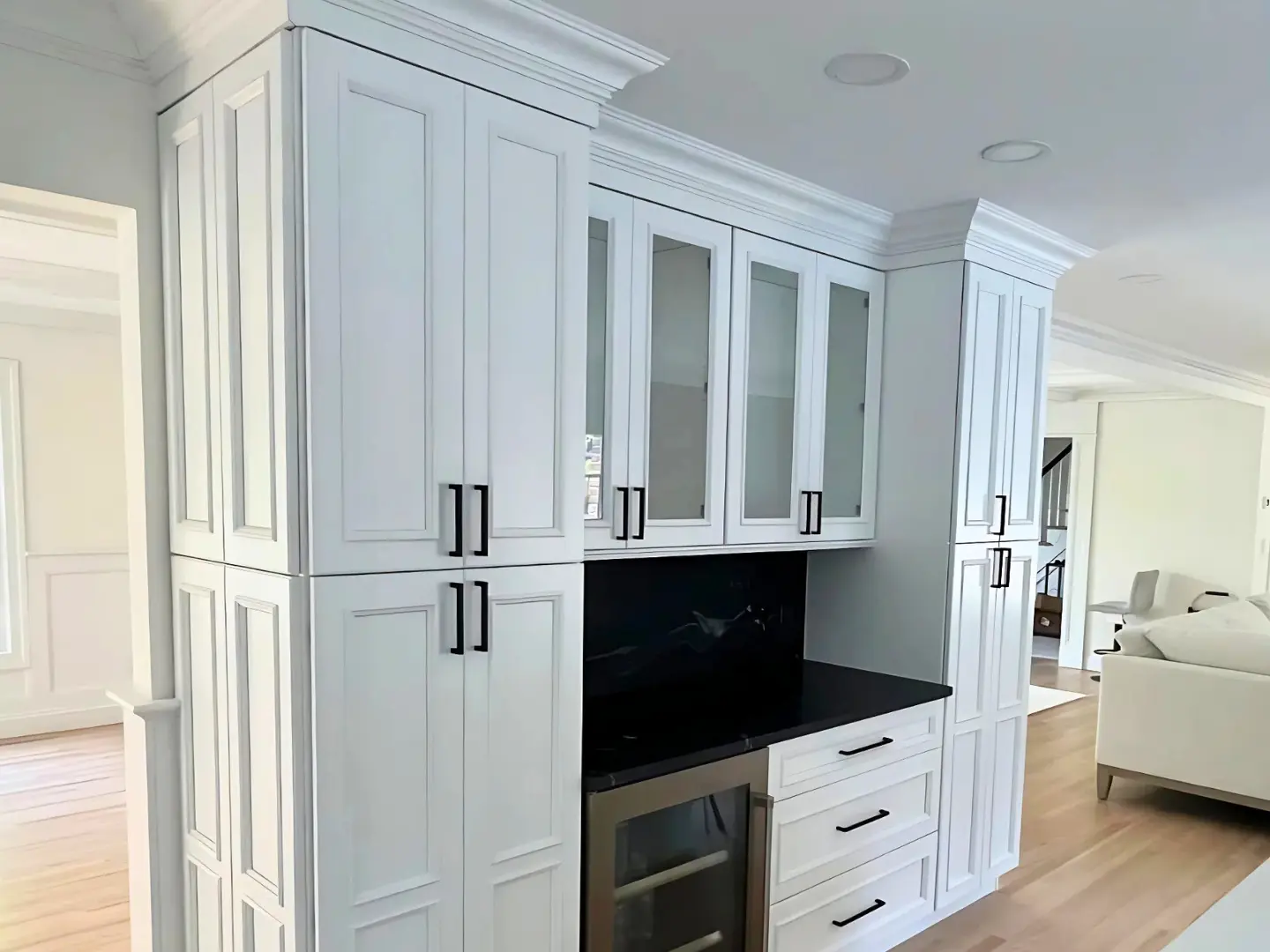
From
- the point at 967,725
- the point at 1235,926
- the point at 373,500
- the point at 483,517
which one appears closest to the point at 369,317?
the point at 373,500

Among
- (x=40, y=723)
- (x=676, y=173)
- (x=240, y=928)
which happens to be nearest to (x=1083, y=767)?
(x=676, y=173)

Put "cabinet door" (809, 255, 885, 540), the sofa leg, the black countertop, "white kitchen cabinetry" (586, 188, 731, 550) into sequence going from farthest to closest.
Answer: the sofa leg
"cabinet door" (809, 255, 885, 540)
"white kitchen cabinetry" (586, 188, 731, 550)
the black countertop

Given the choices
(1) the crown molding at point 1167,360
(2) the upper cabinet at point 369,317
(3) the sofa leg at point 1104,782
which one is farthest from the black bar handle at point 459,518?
(3) the sofa leg at point 1104,782

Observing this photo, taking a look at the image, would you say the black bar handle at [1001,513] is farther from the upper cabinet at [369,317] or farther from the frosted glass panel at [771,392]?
the upper cabinet at [369,317]

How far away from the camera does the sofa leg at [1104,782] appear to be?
15.5ft

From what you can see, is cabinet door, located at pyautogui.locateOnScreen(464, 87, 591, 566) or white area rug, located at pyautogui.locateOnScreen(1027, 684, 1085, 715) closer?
cabinet door, located at pyautogui.locateOnScreen(464, 87, 591, 566)

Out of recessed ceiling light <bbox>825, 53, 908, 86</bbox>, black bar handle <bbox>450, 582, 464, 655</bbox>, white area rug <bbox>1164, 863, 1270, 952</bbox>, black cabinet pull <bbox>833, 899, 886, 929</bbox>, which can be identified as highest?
recessed ceiling light <bbox>825, 53, 908, 86</bbox>

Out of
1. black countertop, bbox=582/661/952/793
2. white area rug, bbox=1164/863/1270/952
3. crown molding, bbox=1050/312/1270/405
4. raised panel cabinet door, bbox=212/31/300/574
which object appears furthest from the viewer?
crown molding, bbox=1050/312/1270/405

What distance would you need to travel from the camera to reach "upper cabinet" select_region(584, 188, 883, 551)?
2.33 metres

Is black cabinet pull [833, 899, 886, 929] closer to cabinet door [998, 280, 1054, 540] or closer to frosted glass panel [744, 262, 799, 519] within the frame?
frosted glass panel [744, 262, 799, 519]

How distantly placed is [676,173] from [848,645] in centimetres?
182

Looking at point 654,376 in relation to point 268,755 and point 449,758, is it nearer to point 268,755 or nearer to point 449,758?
point 449,758

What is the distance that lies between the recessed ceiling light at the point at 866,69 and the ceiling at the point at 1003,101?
1.0 inches

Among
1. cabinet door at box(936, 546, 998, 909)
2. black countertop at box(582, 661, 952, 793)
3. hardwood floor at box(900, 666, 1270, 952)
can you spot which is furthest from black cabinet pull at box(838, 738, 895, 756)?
hardwood floor at box(900, 666, 1270, 952)
